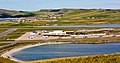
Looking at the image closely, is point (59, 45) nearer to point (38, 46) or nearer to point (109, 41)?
point (38, 46)

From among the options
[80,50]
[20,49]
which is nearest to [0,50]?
[20,49]

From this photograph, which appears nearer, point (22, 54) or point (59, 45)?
point (22, 54)

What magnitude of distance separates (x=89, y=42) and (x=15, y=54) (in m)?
29.4

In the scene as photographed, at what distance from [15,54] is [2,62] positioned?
133 ft

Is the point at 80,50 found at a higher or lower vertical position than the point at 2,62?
lower

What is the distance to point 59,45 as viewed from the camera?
104 metres

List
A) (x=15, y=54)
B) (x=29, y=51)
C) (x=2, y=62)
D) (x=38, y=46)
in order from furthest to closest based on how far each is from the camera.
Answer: (x=38, y=46)
(x=29, y=51)
(x=15, y=54)
(x=2, y=62)

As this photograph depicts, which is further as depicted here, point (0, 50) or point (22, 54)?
point (0, 50)

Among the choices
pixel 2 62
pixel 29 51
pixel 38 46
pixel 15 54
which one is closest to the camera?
pixel 2 62

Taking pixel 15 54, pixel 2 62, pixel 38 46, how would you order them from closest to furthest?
pixel 2 62, pixel 15 54, pixel 38 46

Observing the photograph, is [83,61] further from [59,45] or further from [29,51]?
[59,45]

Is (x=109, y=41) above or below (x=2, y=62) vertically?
below

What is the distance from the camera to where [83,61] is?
45.3 m

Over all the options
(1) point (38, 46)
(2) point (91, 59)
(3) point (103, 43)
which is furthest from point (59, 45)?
(2) point (91, 59)
